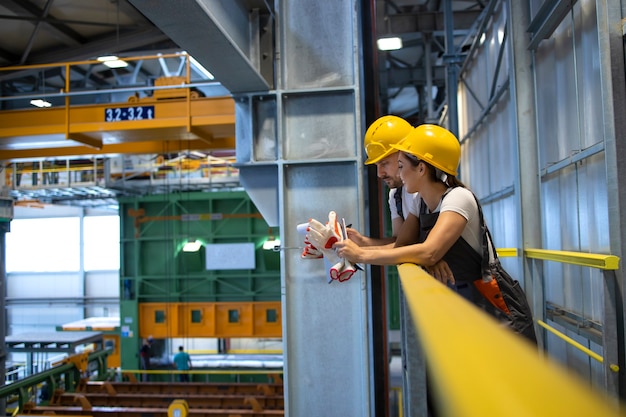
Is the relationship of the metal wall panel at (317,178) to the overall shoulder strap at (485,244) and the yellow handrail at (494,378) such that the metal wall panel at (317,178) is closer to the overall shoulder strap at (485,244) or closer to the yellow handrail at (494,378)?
the overall shoulder strap at (485,244)

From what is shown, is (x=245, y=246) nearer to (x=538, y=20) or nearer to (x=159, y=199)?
(x=159, y=199)

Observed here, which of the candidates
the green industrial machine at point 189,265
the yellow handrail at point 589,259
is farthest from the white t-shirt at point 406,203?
the green industrial machine at point 189,265

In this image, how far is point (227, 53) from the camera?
4.29m

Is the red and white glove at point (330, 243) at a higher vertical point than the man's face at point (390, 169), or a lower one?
lower

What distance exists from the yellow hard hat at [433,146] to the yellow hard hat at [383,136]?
0.63 m

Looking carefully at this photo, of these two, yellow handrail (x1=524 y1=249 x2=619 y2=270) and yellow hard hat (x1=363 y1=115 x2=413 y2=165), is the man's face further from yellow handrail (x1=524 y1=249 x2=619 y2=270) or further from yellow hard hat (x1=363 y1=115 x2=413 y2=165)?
yellow handrail (x1=524 y1=249 x2=619 y2=270)

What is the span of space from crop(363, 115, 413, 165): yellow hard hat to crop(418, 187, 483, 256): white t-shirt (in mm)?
904

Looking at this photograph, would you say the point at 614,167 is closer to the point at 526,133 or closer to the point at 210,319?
the point at 526,133

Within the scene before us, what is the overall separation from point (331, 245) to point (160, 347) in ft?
53.1

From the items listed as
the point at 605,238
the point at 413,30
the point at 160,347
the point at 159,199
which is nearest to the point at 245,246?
the point at 159,199

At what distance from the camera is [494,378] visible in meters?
0.71

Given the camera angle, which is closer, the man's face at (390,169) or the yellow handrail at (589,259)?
the yellow handrail at (589,259)

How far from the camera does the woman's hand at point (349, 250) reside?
303 cm

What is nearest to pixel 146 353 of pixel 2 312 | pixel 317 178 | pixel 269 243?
pixel 269 243
